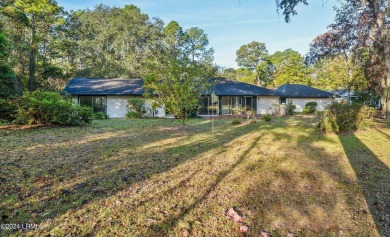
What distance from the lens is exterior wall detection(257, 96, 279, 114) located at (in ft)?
75.3

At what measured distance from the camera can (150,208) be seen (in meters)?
2.93

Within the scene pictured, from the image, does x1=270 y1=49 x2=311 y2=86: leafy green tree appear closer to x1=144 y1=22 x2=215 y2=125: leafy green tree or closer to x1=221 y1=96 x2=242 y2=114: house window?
x1=221 y1=96 x2=242 y2=114: house window

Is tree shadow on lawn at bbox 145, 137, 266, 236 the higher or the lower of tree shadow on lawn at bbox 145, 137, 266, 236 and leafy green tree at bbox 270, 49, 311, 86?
the lower

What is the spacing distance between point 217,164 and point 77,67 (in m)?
34.3

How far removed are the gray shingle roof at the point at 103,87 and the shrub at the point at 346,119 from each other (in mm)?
14829

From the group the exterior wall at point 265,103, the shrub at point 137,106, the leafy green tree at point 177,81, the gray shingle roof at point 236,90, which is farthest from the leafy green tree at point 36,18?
the exterior wall at point 265,103

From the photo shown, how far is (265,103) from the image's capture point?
23141 mm

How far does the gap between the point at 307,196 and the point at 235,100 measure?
758 inches

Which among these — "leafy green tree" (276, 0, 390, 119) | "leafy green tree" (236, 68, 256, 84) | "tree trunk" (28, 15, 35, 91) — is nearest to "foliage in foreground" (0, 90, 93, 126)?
"tree trunk" (28, 15, 35, 91)

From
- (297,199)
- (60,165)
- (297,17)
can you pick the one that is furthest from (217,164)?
(297,17)

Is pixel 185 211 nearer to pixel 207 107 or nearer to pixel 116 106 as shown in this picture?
pixel 116 106

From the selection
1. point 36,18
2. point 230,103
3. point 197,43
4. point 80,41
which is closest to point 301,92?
point 230,103

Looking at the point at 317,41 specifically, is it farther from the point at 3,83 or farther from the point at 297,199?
the point at 3,83

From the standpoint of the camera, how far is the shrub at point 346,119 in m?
8.95
